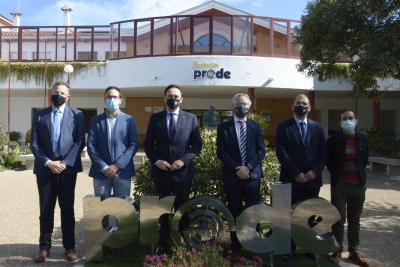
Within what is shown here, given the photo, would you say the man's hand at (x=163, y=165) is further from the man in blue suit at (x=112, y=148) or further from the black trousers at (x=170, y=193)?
the man in blue suit at (x=112, y=148)

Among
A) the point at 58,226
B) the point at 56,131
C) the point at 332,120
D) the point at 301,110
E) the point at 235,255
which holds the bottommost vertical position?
the point at 58,226

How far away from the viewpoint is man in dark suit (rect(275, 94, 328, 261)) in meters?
4.70

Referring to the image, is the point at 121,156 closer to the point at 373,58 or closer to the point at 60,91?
the point at 60,91

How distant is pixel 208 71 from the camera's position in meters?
18.2

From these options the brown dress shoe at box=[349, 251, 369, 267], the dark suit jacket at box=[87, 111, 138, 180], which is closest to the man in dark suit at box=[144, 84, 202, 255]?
the dark suit jacket at box=[87, 111, 138, 180]

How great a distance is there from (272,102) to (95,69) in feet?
37.6

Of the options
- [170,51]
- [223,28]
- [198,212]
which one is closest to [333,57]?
[223,28]

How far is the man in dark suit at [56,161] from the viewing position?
4.75 meters

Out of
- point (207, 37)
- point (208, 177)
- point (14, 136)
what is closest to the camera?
point (208, 177)

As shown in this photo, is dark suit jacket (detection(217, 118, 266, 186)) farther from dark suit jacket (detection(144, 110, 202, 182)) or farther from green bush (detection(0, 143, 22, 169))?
green bush (detection(0, 143, 22, 169))

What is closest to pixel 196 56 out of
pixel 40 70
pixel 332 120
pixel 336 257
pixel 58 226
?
pixel 40 70

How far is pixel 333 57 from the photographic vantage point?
12742 millimetres

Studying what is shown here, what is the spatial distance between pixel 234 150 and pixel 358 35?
7797 mm

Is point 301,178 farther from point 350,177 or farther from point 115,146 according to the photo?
point 115,146
